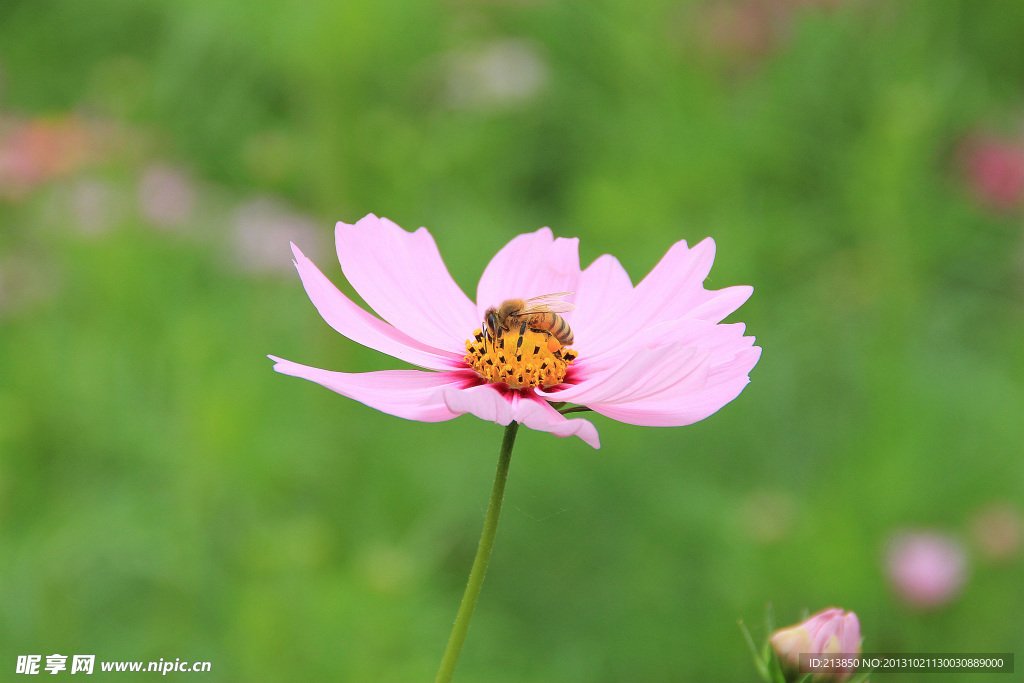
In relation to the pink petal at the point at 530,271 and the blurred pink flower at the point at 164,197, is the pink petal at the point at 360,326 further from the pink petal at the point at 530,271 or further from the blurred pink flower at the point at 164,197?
the blurred pink flower at the point at 164,197

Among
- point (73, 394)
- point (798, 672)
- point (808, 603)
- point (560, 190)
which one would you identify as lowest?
point (798, 672)

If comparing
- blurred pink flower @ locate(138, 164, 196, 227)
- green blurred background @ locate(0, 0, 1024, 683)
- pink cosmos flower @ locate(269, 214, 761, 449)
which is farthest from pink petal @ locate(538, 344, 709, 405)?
blurred pink flower @ locate(138, 164, 196, 227)

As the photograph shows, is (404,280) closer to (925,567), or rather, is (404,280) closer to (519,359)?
(519,359)

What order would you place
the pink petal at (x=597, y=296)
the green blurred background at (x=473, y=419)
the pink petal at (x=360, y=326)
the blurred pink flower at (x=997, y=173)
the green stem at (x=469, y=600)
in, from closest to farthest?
the green stem at (x=469, y=600) < the pink petal at (x=360, y=326) < the pink petal at (x=597, y=296) < the green blurred background at (x=473, y=419) < the blurred pink flower at (x=997, y=173)

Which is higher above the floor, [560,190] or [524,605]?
[560,190]

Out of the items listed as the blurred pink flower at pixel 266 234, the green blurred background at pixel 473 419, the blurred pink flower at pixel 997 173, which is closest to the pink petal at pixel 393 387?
the green blurred background at pixel 473 419

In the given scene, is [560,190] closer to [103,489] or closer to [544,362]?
[103,489]

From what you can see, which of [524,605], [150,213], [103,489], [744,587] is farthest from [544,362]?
[150,213]

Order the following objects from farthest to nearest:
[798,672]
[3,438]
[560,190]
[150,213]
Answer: [560,190] → [150,213] → [3,438] → [798,672]
